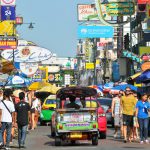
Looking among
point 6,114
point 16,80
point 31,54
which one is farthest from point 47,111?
point 6,114

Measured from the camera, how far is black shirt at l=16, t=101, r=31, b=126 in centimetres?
2083

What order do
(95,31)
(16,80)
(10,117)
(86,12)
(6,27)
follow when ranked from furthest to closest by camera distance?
(86,12) → (95,31) → (16,80) → (6,27) → (10,117)

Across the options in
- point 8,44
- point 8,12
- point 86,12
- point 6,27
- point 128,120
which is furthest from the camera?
point 86,12

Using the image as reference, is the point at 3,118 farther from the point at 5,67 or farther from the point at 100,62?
the point at 100,62

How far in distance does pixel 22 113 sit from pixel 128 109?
4063mm

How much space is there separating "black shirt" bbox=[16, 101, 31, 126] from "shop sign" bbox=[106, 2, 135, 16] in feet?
89.0

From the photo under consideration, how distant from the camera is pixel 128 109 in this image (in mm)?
23047

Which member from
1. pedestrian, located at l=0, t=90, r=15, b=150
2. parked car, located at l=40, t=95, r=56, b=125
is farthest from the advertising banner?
pedestrian, located at l=0, t=90, r=15, b=150

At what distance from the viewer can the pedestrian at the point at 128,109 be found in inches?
906

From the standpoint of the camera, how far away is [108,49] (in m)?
116

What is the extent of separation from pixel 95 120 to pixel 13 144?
129 inches

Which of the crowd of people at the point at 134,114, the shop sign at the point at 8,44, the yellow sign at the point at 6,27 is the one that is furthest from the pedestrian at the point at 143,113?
the yellow sign at the point at 6,27

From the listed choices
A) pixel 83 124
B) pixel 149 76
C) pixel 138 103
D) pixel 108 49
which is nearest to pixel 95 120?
pixel 83 124

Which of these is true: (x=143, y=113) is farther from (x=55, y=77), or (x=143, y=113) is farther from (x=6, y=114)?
(x=55, y=77)
